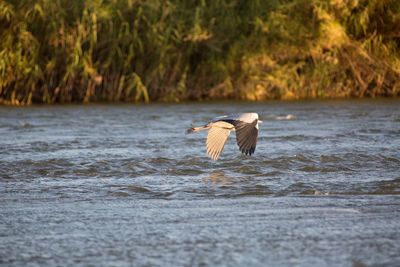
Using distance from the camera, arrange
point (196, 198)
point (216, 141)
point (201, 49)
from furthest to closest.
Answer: point (201, 49) → point (216, 141) → point (196, 198)

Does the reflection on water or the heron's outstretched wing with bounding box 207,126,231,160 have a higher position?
the heron's outstretched wing with bounding box 207,126,231,160

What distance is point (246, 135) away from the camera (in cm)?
529

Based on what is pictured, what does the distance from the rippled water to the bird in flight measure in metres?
0.24

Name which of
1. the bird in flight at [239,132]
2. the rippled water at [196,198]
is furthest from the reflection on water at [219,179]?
the bird in flight at [239,132]

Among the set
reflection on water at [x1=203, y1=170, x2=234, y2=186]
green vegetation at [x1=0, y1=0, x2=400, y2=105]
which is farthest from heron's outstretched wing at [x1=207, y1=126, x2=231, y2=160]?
green vegetation at [x1=0, y1=0, x2=400, y2=105]

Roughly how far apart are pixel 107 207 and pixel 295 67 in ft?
37.2

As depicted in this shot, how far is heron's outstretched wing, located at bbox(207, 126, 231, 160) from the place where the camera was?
5910mm

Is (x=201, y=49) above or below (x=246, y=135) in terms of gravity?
above

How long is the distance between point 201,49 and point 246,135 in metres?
10.1

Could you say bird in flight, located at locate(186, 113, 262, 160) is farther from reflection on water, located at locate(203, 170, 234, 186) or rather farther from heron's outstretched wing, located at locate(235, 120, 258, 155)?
reflection on water, located at locate(203, 170, 234, 186)

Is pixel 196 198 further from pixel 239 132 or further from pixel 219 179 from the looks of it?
pixel 239 132

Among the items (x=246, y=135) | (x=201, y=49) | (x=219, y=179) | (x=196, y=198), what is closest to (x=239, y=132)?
(x=246, y=135)

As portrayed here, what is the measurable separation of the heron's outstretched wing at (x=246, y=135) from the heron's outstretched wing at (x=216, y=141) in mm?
588

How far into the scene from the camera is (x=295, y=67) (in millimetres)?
15070
